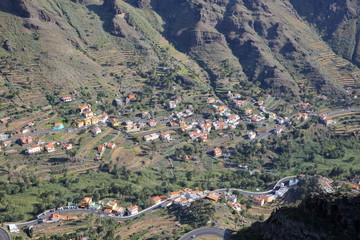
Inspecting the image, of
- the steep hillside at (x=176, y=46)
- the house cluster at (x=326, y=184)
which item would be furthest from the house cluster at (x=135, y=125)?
the house cluster at (x=326, y=184)

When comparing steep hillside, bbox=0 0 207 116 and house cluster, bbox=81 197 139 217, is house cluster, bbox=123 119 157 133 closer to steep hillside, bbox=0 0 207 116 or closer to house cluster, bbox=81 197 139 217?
steep hillside, bbox=0 0 207 116

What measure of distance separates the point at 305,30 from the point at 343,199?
424 ft

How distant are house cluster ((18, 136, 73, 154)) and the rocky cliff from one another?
53.0 meters

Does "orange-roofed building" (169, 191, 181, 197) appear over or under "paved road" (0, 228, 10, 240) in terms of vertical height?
over

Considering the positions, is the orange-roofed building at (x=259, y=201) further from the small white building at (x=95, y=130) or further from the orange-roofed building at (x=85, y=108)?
the orange-roofed building at (x=85, y=108)

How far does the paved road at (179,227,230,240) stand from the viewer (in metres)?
47.9

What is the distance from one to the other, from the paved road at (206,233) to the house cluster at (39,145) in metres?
36.6

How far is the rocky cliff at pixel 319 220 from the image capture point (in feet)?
86.6

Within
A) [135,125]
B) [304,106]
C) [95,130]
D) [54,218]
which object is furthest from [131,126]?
[304,106]

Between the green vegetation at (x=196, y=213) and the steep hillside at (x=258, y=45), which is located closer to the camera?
the green vegetation at (x=196, y=213)

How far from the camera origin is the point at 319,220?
28.1 metres

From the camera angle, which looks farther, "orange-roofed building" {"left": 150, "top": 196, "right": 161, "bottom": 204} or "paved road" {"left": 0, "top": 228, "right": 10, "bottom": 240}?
"orange-roofed building" {"left": 150, "top": 196, "right": 161, "bottom": 204}

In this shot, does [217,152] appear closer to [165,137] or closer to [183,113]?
[165,137]

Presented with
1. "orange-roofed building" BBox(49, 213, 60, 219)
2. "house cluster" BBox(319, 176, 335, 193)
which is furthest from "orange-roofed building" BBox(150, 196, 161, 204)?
"house cluster" BBox(319, 176, 335, 193)
